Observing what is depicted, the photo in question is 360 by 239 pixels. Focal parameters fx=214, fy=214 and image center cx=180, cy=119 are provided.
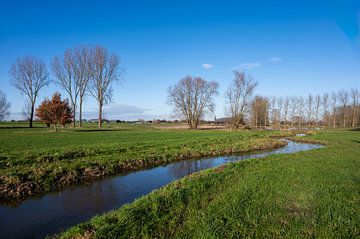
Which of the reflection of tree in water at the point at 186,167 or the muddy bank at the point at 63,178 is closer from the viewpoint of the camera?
the muddy bank at the point at 63,178

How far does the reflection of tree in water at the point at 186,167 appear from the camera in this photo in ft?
43.5

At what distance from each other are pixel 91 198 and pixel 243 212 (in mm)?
5966

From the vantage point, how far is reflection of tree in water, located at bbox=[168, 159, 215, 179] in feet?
43.5

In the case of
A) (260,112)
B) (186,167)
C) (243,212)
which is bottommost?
(186,167)

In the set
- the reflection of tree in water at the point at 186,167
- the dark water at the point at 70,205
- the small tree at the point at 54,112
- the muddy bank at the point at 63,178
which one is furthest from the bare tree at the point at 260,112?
the dark water at the point at 70,205

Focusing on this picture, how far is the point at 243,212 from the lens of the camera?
19.5 feet

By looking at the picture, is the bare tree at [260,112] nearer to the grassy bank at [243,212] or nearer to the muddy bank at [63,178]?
the muddy bank at [63,178]

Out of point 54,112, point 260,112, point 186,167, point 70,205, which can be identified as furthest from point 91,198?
point 260,112

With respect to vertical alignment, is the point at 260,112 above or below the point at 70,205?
above

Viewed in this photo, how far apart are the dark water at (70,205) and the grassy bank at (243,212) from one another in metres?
1.30

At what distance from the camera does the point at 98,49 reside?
51406mm

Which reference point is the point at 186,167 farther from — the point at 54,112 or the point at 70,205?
the point at 54,112

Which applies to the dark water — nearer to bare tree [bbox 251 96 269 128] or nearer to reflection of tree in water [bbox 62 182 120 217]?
reflection of tree in water [bbox 62 182 120 217]

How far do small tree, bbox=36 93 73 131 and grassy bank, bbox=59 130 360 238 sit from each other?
1607 inches
